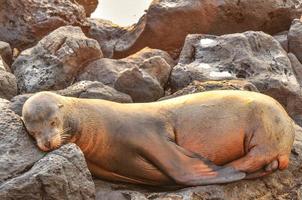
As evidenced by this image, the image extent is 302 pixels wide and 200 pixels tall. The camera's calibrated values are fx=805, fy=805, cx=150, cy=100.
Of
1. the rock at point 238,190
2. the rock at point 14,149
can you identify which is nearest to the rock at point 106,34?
the rock at point 238,190

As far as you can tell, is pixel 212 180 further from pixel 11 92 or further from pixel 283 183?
pixel 11 92

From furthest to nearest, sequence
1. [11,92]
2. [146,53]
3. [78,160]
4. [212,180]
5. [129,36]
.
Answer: [129,36], [146,53], [11,92], [212,180], [78,160]

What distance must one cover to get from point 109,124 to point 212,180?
781 millimetres

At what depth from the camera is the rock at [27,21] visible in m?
7.88

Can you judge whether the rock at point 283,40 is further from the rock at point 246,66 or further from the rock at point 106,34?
the rock at point 106,34

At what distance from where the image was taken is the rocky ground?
4.78m


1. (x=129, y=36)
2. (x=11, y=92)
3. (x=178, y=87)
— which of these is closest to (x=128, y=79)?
(x=178, y=87)

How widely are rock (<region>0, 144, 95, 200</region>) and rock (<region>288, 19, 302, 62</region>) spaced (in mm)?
3701

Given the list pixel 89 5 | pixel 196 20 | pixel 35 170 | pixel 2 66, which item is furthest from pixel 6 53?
pixel 35 170

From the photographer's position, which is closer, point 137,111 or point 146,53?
point 137,111

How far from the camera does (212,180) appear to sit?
17.4 ft

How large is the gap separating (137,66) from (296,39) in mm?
1930

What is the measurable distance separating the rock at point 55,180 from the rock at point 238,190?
18.4 inches

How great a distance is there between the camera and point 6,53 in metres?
7.41
